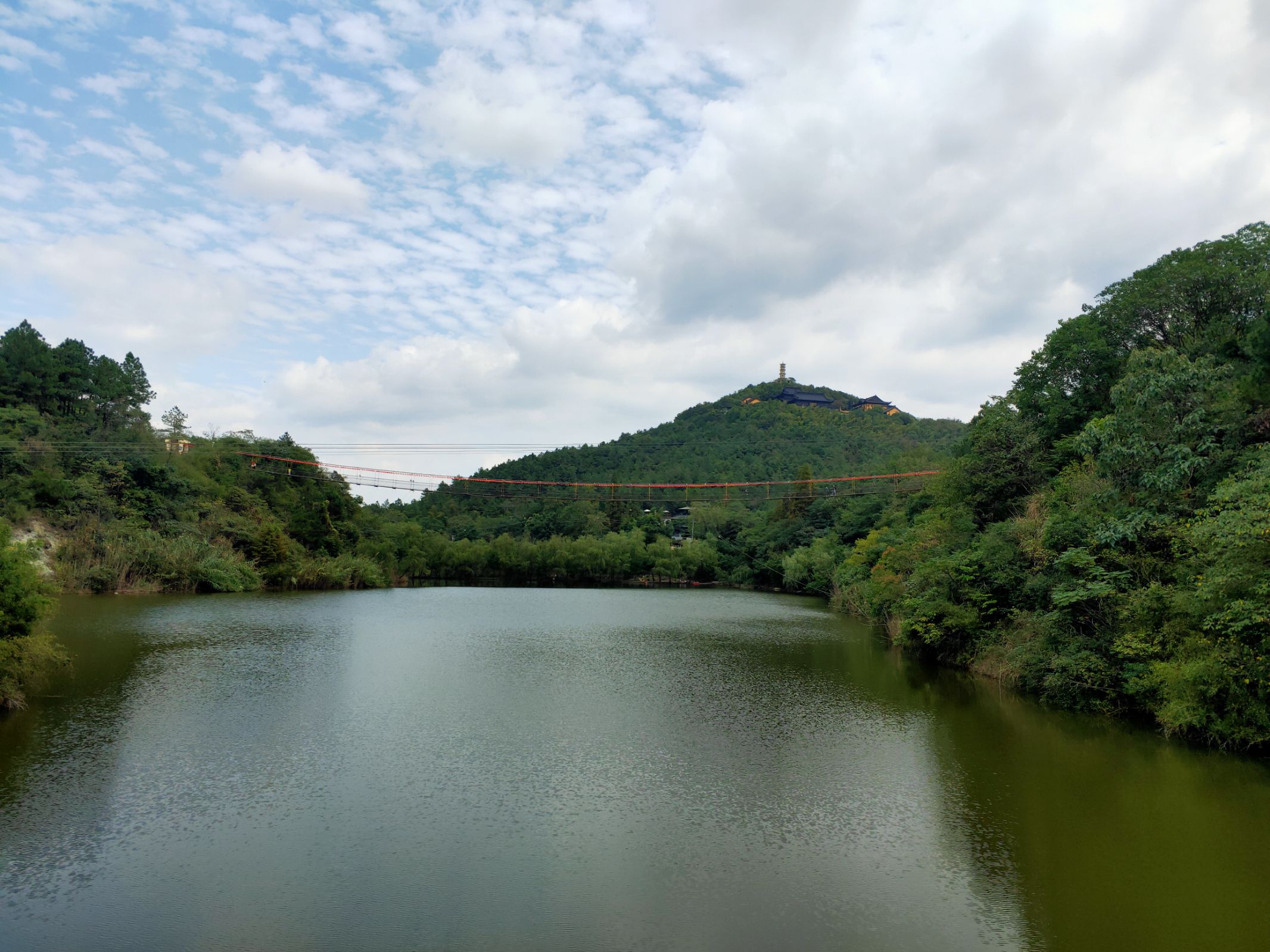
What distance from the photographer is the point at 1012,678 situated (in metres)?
18.2

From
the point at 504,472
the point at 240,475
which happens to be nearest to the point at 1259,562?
the point at 240,475

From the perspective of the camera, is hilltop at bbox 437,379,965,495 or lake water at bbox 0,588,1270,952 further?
hilltop at bbox 437,379,965,495

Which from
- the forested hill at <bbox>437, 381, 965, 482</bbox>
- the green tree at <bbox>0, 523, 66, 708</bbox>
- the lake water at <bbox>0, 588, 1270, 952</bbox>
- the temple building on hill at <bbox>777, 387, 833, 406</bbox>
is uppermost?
the temple building on hill at <bbox>777, 387, 833, 406</bbox>

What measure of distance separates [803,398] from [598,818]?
87.8 m

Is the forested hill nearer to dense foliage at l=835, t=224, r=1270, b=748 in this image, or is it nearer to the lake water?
dense foliage at l=835, t=224, r=1270, b=748

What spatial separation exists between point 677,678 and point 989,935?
41.5ft

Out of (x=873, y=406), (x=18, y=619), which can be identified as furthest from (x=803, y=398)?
(x=18, y=619)

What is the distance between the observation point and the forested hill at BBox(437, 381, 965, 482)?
73.6m

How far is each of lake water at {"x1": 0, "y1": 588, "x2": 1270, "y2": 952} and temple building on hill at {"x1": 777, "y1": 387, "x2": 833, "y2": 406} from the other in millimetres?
76539

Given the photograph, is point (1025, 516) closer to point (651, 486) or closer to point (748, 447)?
point (651, 486)

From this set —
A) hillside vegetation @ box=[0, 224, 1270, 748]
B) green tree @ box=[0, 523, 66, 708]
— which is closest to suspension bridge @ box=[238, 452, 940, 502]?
hillside vegetation @ box=[0, 224, 1270, 748]

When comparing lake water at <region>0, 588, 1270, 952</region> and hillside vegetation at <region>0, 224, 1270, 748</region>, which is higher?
hillside vegetation at <region>0, 224, 1270, 748</region>

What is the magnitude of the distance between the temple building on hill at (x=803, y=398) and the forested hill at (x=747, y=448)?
1930mm

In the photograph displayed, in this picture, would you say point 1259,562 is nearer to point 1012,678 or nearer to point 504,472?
point 1012,678
